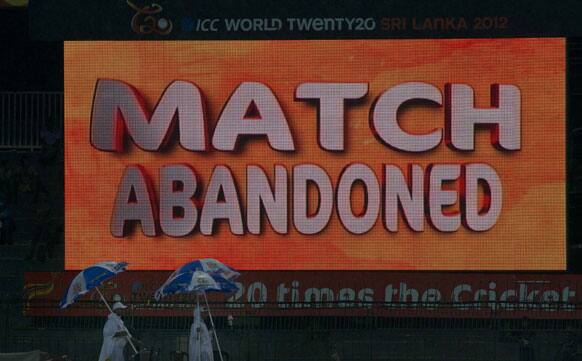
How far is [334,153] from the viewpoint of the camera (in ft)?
95.6

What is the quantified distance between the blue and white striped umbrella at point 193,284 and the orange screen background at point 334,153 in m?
4.67

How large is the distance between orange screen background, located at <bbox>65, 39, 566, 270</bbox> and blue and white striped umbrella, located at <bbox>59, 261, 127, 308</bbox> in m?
4.71

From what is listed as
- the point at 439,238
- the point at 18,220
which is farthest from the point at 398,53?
the point at 18,220

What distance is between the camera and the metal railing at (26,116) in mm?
35188

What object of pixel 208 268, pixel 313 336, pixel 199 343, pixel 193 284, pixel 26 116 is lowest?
pixel 313 336

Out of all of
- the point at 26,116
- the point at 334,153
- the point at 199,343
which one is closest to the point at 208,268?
the point at 199,343

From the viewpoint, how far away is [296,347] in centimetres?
2678

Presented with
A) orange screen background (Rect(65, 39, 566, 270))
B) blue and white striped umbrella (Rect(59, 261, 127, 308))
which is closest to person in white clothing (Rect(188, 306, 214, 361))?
blue and white striped umbrella (Rect(59, 261, 127, 308))

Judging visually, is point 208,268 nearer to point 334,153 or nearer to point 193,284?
point 193,284

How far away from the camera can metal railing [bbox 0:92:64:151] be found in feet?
115

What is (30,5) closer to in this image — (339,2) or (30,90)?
(339,2)

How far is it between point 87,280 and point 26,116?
38.3ft

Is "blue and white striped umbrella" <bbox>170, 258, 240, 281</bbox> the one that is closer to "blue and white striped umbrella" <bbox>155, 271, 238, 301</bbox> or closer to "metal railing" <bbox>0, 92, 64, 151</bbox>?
"blue and white striped umbrella" <bbox>155, 271, 238, 301</bbox>

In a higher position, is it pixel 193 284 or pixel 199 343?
pixel 193 284
